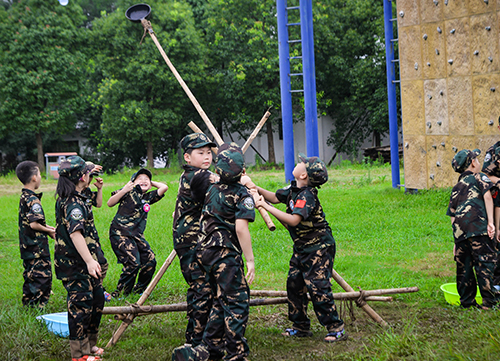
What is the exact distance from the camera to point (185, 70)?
26562 millimetres

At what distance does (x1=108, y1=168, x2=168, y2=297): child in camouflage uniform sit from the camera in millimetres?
6582

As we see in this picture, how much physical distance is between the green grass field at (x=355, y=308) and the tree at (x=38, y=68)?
1562 centimetres

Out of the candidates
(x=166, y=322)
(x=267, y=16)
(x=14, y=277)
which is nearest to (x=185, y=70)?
(x=267, y=16)

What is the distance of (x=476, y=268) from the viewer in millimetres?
5453

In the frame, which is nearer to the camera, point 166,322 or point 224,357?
point 224,357

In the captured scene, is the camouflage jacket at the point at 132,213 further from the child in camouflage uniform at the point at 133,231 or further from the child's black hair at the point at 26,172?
the child's black hair at the point at 26,172

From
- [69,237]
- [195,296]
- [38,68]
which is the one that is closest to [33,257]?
[69,237]

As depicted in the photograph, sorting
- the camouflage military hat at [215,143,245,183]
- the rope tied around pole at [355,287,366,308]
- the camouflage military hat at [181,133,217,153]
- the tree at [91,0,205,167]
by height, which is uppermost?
the tree at [91,0,205,167]

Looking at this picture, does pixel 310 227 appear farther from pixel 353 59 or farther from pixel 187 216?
pixel 353 59

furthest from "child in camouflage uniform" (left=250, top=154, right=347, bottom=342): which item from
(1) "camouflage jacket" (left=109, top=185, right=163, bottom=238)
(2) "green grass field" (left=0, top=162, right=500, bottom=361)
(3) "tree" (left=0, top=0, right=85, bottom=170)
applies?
(3) "tree" (left=0, top=0, right=85, bottom=170)

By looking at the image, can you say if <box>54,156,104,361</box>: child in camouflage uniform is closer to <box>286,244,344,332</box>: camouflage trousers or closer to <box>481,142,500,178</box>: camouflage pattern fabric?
<box>286,244,344,332</box>: camouflage trousers

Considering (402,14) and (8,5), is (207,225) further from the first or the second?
(8,5)

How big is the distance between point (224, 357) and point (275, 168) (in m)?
21.8

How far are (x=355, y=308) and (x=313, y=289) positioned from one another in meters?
1.35
